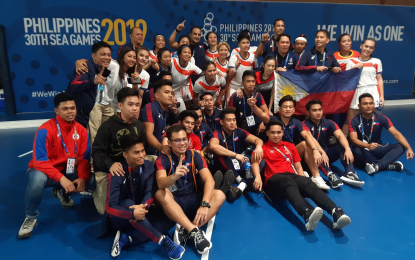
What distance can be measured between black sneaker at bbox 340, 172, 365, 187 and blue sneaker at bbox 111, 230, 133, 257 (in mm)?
3332

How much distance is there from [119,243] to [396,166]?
4710 millimetres

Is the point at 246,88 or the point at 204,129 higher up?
the point at 246,88

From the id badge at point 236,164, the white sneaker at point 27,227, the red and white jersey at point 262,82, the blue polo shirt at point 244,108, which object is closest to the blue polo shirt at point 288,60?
the red and white jersey at point 262,82

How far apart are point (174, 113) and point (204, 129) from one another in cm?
A: 68

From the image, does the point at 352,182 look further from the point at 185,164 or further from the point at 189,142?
the point at 185,164

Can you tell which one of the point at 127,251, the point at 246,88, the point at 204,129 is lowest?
the point at 127,251

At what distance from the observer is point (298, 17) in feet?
32.5

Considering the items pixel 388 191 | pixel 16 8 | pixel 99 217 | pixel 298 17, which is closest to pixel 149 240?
pixel 99 217

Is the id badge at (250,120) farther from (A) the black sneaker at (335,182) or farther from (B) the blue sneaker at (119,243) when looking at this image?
(B) the blue sneaker at (119,243)

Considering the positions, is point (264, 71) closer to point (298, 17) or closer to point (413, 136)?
point (413, 136)

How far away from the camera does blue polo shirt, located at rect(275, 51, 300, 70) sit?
244 inches

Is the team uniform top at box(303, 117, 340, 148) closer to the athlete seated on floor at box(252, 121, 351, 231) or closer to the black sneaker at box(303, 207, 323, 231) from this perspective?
the athlete seated on floor at box(252, 121, 351, 231)

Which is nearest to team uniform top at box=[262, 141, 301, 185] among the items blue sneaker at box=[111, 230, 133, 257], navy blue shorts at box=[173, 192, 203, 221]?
navy blue shorts at box=[173, 192, 203, 221]

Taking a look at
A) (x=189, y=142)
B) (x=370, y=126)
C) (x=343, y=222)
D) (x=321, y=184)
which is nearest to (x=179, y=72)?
(x=189, y=142)
